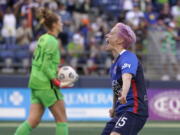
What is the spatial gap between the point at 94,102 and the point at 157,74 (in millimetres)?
2666

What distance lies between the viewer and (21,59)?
655 inches

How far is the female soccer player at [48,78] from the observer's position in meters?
8.14

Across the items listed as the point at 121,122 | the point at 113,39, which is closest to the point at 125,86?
the point at 121,122

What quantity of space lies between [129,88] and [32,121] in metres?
2.33

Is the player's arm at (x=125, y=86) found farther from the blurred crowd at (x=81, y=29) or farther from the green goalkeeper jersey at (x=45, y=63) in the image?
the blurred crowd at (x=81, y=29)

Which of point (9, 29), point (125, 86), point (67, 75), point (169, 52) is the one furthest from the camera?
point (9, 29)

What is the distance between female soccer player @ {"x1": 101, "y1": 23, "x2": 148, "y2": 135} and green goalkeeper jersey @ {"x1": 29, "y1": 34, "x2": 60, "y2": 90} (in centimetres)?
197

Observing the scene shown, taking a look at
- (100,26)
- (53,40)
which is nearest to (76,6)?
(100,26)

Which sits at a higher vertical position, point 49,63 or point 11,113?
point 49,63

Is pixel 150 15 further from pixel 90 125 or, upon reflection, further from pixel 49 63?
pixel 49 63

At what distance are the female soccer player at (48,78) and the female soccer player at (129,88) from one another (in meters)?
1.98

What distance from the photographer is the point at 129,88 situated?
6.11 meters

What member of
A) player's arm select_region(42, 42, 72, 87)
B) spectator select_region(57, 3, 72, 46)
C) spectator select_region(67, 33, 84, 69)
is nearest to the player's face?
player's arm select_region(42, 42, 72, 87)

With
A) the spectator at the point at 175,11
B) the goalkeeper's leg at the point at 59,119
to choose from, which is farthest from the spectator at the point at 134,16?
the goalkeeper's leg at the point at 59,119
